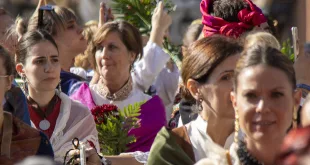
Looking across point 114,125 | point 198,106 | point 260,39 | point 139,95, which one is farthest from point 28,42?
point 260,39

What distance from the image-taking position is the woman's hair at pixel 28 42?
6.33 metres

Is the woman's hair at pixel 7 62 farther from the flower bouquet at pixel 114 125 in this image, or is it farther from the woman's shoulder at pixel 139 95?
the woman's shoulder at pixel 139 95

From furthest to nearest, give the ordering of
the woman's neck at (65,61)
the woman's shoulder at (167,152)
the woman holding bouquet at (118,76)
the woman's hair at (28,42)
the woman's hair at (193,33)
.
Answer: the woman's hair at (193,33)
the woman's neck at (65,61)
the woman holding bouquet at (118,76)
the woman's hair at (28,42)
the woman's shoulder at (167,152)

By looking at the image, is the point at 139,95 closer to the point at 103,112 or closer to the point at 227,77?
the point at 103,112

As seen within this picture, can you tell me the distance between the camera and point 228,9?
599cm

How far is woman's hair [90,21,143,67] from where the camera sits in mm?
7168

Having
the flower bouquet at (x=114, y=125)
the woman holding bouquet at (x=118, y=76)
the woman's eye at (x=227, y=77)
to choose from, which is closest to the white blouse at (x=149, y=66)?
the woman holding bouquet at (x=118, y=76)

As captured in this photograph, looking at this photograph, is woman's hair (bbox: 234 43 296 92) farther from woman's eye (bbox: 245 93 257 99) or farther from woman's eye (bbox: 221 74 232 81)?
woman's eye (bbox: 221 74 232 81)

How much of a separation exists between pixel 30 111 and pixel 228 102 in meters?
1.73

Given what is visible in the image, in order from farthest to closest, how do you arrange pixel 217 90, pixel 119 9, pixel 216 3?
pixel 119 9 < pixel 216 3 < pixel 217 90

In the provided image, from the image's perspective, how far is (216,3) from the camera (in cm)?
608

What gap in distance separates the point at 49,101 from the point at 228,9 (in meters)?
1.24

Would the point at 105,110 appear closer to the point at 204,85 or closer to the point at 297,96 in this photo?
the point at 204,85

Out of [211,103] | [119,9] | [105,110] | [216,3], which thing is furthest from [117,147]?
[119,9]
